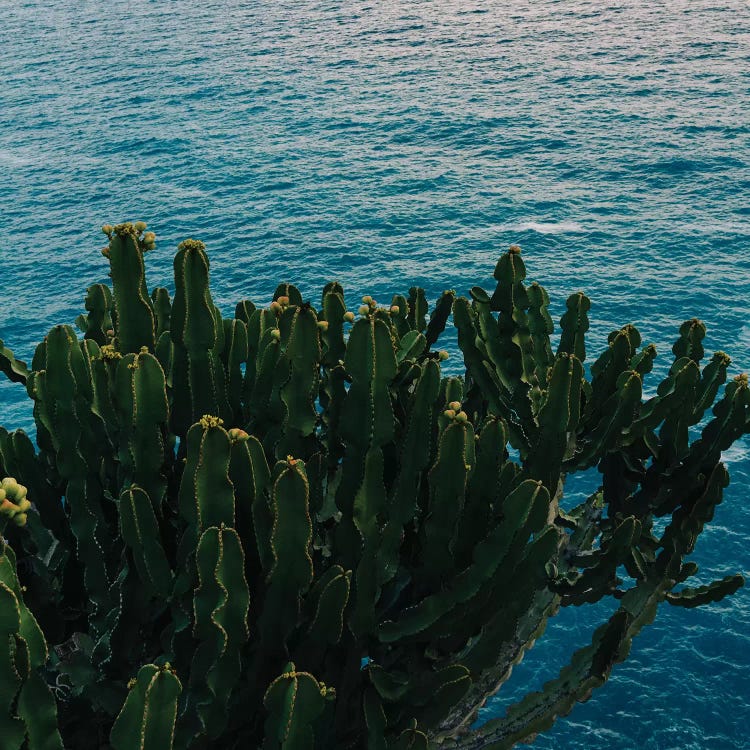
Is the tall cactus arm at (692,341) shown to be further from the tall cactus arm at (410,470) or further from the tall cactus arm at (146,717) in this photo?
the tall cactus arm at (146,717)

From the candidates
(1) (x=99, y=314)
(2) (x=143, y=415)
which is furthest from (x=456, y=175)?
(2) (x=143, y=415)

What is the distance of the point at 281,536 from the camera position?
6.97 meters

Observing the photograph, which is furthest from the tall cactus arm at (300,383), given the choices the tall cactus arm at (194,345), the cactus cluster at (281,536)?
the tall cactus arm at (194,345)

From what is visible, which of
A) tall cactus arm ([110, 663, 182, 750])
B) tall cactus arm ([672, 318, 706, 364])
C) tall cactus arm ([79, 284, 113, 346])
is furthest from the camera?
tall cactus arm ([672, 318, 706, 364])

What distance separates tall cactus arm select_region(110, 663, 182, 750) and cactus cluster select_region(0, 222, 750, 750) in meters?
0.01

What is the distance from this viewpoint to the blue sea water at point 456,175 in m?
17.8


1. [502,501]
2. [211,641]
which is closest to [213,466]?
[211,641]

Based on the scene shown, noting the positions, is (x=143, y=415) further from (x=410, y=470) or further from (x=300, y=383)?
(x=410, y=470)

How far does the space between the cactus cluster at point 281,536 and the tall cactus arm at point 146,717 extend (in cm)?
1

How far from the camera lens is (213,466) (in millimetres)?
6926

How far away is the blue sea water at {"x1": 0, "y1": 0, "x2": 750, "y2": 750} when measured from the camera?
1778 centimetres

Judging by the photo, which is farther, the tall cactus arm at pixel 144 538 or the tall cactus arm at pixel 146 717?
the tall cactus arm at pixel 144 538

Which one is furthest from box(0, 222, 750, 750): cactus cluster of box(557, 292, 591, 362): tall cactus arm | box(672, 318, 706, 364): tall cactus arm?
box(557, 292, 591, 362): tall cactus arm

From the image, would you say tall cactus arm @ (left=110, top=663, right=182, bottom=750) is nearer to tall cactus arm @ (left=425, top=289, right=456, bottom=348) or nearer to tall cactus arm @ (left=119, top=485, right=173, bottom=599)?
tall cactus arm @ (left=119, top=485, right=173, bottom=599)
